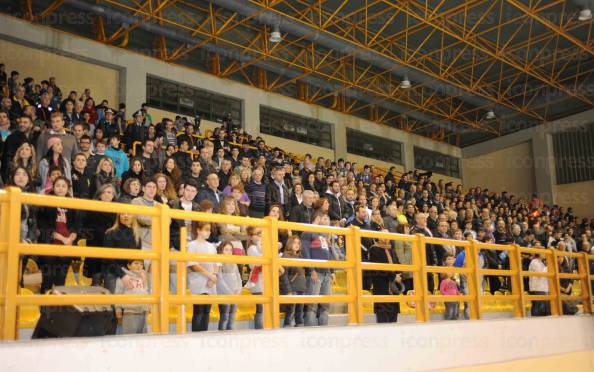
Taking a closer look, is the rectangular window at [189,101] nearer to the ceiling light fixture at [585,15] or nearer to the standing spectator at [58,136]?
the standing spectator at [58,136]

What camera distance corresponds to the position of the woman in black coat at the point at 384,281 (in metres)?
7.66

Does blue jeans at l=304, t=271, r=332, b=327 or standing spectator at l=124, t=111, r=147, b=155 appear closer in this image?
blue jeans at l=304, t=271, r=332, b=327

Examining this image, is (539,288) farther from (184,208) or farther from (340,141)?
(340,141)

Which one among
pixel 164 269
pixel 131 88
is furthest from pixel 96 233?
pixel 131 88

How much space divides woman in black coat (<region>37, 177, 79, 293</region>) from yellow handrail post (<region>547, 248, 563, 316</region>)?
22.2ft

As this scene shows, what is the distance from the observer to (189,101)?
849 inches

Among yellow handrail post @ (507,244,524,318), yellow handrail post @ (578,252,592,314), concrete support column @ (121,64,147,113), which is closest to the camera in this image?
yellow handrail post @ (507,244,524,318)

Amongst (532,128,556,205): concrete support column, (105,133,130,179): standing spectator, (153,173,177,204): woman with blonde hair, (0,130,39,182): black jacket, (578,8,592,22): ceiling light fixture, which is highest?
(578,8,592,22): ceiling light fixture

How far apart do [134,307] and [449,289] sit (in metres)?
5.02

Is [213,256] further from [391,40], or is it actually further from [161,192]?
[391,40]

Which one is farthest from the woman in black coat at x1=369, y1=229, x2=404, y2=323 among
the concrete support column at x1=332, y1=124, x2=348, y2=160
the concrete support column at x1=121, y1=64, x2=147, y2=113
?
the concrete support column at x1=332, y1=124, x2=348, y2=160

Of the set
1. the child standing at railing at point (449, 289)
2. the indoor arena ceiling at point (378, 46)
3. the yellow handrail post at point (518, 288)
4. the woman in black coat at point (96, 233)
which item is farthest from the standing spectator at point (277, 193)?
the indoor arena ceiling at point (378, 46)

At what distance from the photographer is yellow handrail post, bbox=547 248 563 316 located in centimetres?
882

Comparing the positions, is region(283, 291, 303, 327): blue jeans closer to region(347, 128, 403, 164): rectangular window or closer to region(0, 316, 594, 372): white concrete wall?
region(0, 316, 594, 372): white concrete wall
